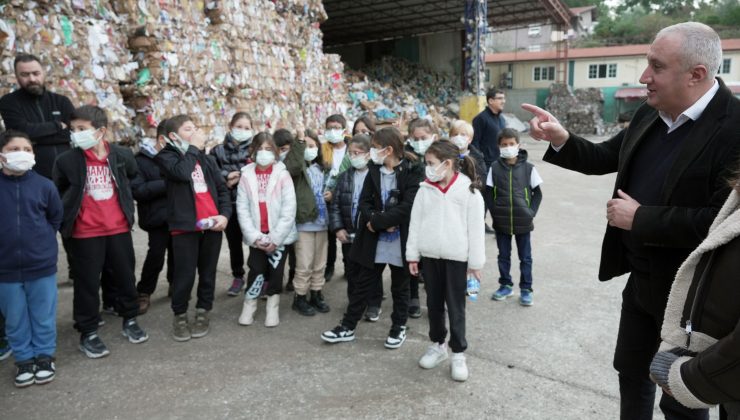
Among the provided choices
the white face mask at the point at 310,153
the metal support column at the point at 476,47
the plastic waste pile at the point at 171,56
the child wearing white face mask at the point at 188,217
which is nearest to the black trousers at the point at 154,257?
the child wearing white face mask at the point at 188,217

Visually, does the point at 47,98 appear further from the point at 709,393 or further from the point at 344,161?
the point at 709,393

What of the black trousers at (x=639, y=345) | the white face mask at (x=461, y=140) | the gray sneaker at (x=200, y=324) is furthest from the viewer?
the white face mask at (x=461, y=140)

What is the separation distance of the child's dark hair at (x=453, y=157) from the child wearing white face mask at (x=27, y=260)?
2.51 m

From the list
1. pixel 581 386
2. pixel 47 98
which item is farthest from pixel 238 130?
pixel 581 386

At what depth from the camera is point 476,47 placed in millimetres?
17688

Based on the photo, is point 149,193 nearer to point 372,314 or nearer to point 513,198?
point 372,314

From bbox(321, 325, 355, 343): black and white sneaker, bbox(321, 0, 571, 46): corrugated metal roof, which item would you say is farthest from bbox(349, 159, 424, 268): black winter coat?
bbox(321, 0, 571, 46): corrugated metal roof

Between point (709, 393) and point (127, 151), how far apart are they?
3.98 metres

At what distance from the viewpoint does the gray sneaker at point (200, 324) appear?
13.4 feet

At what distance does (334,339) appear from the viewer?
389 cm

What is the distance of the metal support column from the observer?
17.5 metres

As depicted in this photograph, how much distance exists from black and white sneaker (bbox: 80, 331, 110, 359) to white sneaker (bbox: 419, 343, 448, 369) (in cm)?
223

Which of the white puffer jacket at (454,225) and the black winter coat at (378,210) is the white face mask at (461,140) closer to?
the black winter coat at (378,210)

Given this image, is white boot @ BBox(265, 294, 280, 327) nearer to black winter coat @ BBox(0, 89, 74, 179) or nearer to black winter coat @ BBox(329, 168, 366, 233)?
black winter coat @ BBox(329, 168, 366, 233)
